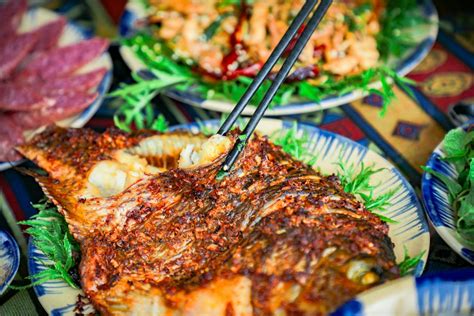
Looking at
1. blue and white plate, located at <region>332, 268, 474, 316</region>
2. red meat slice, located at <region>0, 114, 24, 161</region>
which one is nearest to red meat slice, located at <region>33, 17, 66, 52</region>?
red meat slice, located at <region>0, 114, 24, 161</region>

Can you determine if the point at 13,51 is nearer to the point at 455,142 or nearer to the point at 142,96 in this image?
the point at 142,96

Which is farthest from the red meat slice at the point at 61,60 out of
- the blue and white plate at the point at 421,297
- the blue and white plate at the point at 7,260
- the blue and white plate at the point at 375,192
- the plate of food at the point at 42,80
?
the blue and white plate at the point at 421,297

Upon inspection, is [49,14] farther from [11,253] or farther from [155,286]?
[155,286]

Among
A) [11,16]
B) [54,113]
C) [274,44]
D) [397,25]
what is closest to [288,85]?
[274,44]

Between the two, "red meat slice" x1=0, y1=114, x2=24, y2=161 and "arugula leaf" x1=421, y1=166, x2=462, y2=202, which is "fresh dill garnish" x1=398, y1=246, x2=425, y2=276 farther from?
"red meat slice" x1=0, y1=114, x2=24, y2=161

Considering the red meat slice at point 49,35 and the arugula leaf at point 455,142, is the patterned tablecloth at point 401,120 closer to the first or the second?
the arugula leaf at point 455,142
